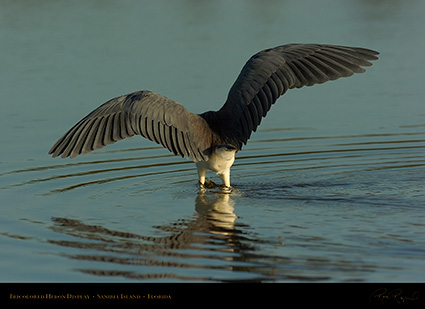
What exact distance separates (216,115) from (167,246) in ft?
7.90

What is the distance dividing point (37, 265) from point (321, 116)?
19.8ft

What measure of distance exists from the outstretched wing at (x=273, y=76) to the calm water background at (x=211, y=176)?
687mm

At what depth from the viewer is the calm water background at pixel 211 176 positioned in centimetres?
646

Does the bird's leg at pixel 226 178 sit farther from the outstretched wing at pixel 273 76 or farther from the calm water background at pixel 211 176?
the outstretched wing at pixel 273 76

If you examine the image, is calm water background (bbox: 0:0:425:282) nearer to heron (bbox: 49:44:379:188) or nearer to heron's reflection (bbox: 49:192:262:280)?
heron's reflection (bbox: 49:192:262:280)

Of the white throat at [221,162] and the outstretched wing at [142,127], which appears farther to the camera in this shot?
the white throat at [221,162]

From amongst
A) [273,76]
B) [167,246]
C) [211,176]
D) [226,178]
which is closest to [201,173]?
[226,178]

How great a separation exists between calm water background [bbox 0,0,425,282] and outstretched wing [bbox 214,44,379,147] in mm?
687

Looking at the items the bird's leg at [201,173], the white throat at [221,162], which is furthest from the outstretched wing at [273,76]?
the bird's leg at [201,173]

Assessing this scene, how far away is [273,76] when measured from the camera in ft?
29.2

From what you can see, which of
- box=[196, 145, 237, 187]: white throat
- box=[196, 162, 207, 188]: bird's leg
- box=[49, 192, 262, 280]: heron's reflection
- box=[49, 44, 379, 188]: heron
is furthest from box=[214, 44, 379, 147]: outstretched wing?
box=[49, 192, 262, 280]: heron's reflection

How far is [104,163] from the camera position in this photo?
10.1 m

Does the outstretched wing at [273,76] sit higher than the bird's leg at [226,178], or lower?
higher

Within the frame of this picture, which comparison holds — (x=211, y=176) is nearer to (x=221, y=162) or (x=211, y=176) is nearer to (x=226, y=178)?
(x=226, y=178)
